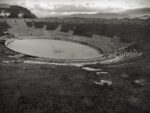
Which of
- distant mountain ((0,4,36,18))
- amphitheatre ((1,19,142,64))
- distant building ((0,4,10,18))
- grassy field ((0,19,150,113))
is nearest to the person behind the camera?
grassy field ((0,19,150,113))

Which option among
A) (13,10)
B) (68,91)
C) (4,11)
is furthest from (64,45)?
(13,10)

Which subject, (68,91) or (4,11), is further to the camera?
(4,11)

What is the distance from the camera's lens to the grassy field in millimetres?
13078

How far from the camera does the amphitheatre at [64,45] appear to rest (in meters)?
30.1

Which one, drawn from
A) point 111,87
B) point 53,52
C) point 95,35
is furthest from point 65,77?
point 95,35

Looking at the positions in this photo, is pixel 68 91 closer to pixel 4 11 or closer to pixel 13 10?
pixel 4 11

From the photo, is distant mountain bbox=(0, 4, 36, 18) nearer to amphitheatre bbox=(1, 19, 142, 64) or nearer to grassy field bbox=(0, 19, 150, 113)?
amphitheatre bbox=(1, 19, 142, 64)

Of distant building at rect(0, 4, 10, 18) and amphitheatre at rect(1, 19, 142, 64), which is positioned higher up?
distant building at rect(0, 4, 10, 18)

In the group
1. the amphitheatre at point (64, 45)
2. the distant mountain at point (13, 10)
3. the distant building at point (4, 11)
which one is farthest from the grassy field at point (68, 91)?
the distant mountain at point (13, 10)

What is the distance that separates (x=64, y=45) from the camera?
3912 centimetres

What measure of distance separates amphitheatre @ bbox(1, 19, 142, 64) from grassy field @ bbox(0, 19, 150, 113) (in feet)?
24.3

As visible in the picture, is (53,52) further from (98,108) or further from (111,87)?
(98,108)

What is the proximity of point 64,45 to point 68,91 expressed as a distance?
79.0 feet

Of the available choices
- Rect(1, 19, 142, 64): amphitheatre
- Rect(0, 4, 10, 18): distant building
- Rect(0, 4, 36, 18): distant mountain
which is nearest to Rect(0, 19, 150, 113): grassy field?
Rect(1, 19, 142, 64): amphitheatre
